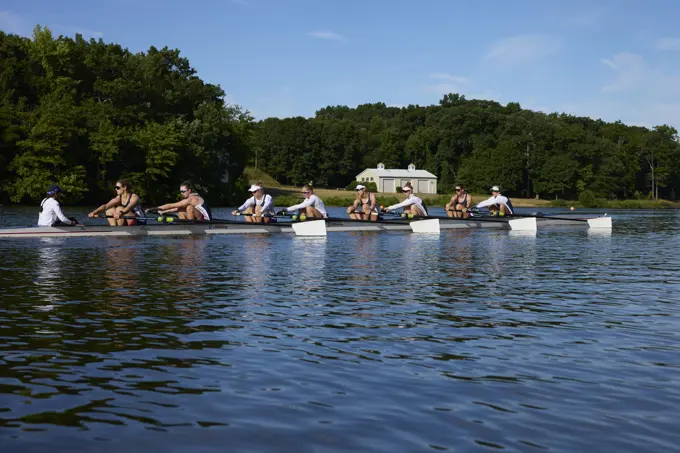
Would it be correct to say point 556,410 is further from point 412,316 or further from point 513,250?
point 513,250

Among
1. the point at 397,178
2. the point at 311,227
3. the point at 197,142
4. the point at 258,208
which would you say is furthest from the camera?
the point at 397,178

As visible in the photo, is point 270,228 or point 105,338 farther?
point 270,228

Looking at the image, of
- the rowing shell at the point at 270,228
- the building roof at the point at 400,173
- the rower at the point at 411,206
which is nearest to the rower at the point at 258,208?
A: the rowing shell at the point at 270,228

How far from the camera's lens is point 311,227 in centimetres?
2786

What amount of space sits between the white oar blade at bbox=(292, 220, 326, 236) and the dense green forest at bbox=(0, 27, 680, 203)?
38.7 meters

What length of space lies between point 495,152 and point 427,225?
9874cm

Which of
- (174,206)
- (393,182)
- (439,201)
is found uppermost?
(393,182)

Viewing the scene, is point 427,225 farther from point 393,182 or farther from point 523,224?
point 393,182

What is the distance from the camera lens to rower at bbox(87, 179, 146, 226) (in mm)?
26047

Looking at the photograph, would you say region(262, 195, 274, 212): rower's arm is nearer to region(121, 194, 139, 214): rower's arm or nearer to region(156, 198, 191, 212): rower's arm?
region(156, 198, 191, 212): rower's arm

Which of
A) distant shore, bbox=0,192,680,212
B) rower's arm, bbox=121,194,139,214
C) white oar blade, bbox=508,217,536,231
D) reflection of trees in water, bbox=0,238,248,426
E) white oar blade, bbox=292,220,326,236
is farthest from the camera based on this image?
distant shore, bbox=0,192,680,212

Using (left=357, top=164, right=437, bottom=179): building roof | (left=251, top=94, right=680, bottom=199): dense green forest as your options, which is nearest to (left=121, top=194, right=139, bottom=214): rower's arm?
(left=251, top=94, right=680, bottom=199): dense green forest

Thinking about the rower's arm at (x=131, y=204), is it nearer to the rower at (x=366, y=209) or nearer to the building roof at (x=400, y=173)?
the rower at (x=366, y=209)

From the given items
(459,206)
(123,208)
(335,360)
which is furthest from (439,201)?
(335,360)
